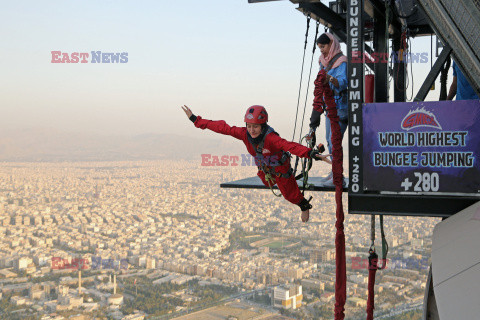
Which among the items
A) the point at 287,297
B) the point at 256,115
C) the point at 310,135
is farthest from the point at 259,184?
the point at 287,297

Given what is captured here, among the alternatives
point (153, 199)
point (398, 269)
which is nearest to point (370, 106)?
point (398, 269)

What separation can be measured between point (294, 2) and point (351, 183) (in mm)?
2797

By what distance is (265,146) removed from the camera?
7008 millimetres

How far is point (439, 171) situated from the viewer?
21.1ft

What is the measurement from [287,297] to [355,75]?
31.8 metres

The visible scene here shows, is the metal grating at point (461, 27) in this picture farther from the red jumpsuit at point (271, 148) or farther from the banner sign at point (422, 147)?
the red jumpsuit at point (271, 148)

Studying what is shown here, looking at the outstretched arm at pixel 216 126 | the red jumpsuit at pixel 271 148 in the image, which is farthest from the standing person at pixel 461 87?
the outstretched arm at pixel 216 126

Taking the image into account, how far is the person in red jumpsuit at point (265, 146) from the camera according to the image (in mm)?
6887

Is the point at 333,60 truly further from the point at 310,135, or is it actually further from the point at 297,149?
the point at 297,149

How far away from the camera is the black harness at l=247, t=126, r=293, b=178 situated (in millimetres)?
7020

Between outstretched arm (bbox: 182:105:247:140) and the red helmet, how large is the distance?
13.5 inches

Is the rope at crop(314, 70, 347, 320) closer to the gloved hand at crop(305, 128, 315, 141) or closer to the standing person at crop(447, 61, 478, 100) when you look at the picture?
the gloved hand at crop(305, 128, 315, 141)

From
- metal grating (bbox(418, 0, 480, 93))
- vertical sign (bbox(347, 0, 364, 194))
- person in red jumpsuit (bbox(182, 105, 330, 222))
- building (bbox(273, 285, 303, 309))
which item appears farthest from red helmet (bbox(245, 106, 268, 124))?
building (bbox(273, 285, 303, 309))

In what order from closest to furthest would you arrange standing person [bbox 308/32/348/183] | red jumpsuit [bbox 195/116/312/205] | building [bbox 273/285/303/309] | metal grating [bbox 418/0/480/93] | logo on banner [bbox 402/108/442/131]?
metal grating [bbox 418/0/480/93] < logo on banner [bbox 402/108/442/131] < red jumpsuit [bbox 195/116/312/205] < standing person [bbox 308/32/348/183] < building [bbox 273/285/303/309]
